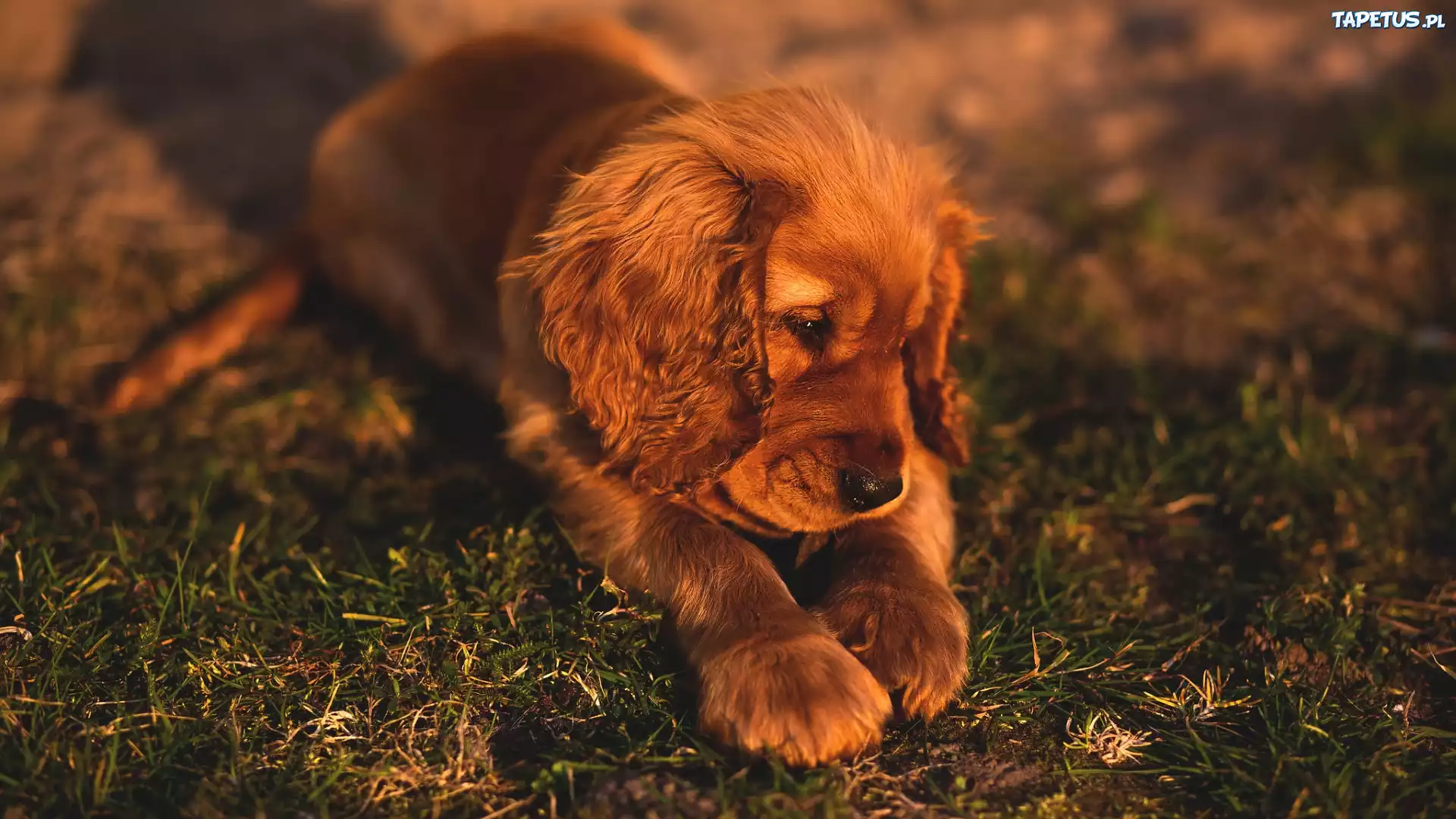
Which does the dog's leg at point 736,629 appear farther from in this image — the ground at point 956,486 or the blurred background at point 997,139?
the blurred background at point 997,139

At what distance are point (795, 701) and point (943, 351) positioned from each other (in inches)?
45.1

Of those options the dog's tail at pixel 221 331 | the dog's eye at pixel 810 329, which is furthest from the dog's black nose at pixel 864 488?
the dog's tail at pixel 221 331

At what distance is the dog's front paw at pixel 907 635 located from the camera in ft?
7.76

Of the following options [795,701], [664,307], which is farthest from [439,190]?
[795,701]

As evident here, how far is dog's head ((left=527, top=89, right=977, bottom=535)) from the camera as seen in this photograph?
2.57m

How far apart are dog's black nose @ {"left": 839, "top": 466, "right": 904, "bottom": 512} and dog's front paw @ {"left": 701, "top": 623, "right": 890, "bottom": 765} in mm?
324

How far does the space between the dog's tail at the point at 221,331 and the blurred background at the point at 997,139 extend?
0.26 m

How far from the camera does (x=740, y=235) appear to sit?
2.62 metres

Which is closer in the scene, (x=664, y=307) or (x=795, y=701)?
(x=795, y=701)

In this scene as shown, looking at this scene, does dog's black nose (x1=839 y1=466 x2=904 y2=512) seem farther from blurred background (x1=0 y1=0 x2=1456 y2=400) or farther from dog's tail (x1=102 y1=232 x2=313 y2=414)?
dog's tail (x1=102 y1=232 x2=313 y2=414)

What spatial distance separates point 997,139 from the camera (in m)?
5.55

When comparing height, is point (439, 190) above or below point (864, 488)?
above

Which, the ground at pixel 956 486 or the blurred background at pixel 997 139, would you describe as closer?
the ground at pixel 956 486

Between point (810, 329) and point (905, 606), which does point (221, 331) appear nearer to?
point (810, 329)
